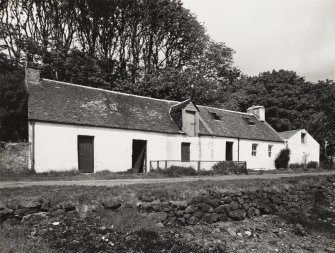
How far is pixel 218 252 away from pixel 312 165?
3013cm

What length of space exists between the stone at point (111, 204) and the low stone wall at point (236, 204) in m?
0.93

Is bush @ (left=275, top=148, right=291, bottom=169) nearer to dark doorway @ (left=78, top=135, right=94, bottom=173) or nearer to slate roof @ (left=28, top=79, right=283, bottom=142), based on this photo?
slate roof @ (left=28, top=79, right=283, bottom=142)

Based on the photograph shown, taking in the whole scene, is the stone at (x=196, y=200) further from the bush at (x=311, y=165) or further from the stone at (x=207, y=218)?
the bush at (x=311, y=165)

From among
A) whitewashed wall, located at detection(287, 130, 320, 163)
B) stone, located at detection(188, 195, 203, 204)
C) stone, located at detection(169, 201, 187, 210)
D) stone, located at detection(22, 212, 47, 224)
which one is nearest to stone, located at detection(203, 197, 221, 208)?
stone, located at detection(188, 195, 203, 204)

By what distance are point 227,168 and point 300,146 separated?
1683 centimetres

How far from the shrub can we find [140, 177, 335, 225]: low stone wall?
6991 mm

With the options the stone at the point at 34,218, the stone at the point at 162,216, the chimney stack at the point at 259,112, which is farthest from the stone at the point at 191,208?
the chimney stack at the point at 259,112

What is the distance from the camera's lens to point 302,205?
664 inches

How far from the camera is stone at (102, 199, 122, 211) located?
10.7 meters

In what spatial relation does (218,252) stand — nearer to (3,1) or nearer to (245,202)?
(245,202)

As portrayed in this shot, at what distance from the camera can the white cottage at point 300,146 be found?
36.3 metres

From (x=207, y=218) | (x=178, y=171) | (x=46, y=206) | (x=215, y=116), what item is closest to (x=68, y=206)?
(x=46, y=206)

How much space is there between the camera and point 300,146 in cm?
3734

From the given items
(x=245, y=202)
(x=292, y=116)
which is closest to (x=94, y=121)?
(x=245, y=202)
